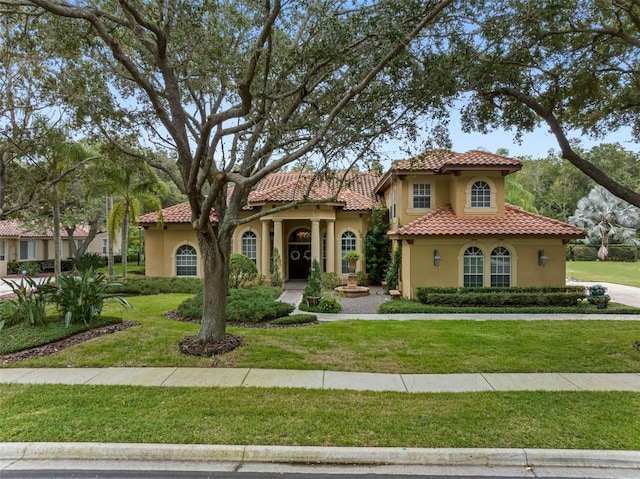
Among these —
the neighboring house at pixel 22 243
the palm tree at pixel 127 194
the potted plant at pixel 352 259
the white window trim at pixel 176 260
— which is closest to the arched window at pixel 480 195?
the potted plant at pixel 352 259

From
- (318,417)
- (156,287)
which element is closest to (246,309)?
(318,417)

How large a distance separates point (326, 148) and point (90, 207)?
2850 centimetres

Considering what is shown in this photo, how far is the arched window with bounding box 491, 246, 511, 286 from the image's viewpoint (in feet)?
50.9

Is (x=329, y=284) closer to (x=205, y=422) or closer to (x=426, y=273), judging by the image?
(x=426, y=273)

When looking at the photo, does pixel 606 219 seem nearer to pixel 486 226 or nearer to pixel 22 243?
pixel 486 226

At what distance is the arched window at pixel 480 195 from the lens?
53.4 feet

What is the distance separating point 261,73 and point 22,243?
102 feet

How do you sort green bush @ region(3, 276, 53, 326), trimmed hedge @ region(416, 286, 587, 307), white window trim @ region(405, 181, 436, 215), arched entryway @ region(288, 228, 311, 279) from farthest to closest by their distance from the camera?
arched entryway @ region(288, 228, 311, 279), white window trim @ region(405, 181, 436, 215), trimmed hedge @ region(416, 286, 587, 307), green bush @ region(3, 276, 53, 326)

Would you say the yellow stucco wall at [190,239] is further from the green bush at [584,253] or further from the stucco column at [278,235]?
the green bush at [584,253]

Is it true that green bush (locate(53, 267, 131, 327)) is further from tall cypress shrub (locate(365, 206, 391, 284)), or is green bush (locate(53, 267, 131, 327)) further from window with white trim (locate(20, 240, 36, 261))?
window with white trim (locate(20, 240, 36, 261))

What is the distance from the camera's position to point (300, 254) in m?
22.6

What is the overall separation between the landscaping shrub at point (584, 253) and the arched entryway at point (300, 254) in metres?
32.7

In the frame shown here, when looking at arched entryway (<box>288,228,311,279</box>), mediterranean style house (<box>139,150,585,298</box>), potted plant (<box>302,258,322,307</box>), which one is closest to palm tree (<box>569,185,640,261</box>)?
mediterranean style house (<box>139,150,585,298</box>)

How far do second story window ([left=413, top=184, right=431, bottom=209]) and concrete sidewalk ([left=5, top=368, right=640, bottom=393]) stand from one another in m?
11.3
